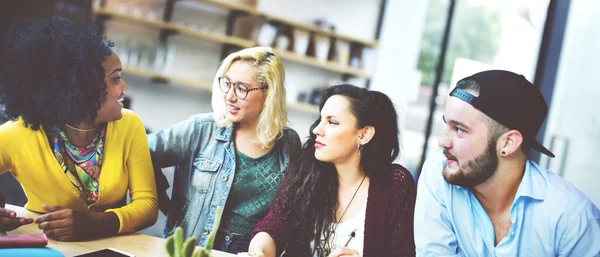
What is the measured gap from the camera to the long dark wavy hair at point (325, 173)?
1925mm

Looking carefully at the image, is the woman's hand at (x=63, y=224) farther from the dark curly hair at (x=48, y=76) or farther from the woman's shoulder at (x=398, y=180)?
the woman's shoulder at (x=398, y=180)

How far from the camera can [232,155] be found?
2078 millimetres

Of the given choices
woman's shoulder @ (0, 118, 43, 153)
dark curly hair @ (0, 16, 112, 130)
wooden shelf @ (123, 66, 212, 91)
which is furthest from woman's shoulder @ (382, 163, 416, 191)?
wooden shelf @ (123, 66, 212, 91)

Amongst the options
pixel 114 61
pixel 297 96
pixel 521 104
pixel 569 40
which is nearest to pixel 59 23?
pixel 114 61

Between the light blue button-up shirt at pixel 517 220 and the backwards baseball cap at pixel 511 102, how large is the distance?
0.45ft

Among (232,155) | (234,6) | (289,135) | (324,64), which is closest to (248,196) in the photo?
(232,155)

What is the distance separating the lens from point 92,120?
1.71m

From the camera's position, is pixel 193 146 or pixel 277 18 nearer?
pixel 193 146

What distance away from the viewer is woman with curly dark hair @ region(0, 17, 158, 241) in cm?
160

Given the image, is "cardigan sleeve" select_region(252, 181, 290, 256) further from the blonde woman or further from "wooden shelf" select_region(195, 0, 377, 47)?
"wooden shelf" select_region(195, 0, 377, 47)

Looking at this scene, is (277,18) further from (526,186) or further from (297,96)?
(526,186)

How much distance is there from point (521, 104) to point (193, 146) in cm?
119

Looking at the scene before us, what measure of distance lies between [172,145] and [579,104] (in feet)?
8.41

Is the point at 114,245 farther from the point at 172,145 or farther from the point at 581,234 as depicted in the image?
the point at 581,234
